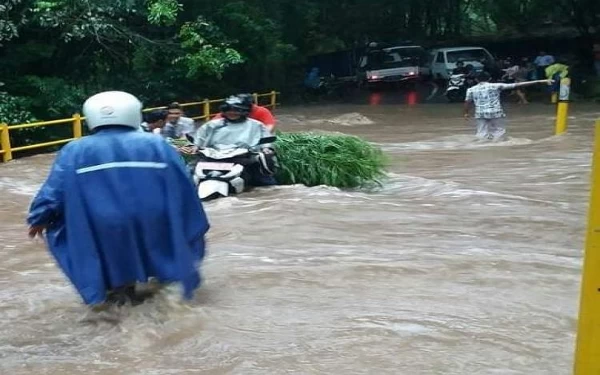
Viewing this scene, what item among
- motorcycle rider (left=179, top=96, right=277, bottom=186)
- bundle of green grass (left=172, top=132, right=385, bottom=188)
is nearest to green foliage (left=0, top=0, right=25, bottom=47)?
bundle of green grass (left=172, top=132, right=385, bottom=188)

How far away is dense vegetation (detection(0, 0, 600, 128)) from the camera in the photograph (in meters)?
17.3

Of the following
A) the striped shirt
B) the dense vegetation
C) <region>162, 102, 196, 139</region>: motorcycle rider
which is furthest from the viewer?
the dense vegetation

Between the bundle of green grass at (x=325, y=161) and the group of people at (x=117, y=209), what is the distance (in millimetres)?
5537

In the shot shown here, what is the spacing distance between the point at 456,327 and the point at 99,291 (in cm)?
195

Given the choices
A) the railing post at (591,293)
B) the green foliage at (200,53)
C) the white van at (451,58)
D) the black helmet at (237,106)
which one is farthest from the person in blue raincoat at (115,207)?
the white van at (451,58)

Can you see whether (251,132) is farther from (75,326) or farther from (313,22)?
(313,22)

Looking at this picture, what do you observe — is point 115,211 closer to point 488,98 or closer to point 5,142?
point 5,142

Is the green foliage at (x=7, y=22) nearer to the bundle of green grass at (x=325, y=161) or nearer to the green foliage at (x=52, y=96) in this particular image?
the green foliage at (x=52, y=96)

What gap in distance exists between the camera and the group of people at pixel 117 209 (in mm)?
4832

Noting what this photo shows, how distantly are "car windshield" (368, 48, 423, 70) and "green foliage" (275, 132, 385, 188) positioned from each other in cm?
1972

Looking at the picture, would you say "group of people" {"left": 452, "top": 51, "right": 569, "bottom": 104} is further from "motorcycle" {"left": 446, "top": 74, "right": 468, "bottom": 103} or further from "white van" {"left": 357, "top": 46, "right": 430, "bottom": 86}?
"white van" {"left": 357, "top": 46, "right": 430, "bottom": 86}

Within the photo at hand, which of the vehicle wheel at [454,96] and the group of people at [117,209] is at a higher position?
the group of people at [117,209]

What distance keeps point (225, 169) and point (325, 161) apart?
1419 millimetres

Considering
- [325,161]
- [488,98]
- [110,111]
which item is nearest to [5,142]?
Answer: [325,161]
